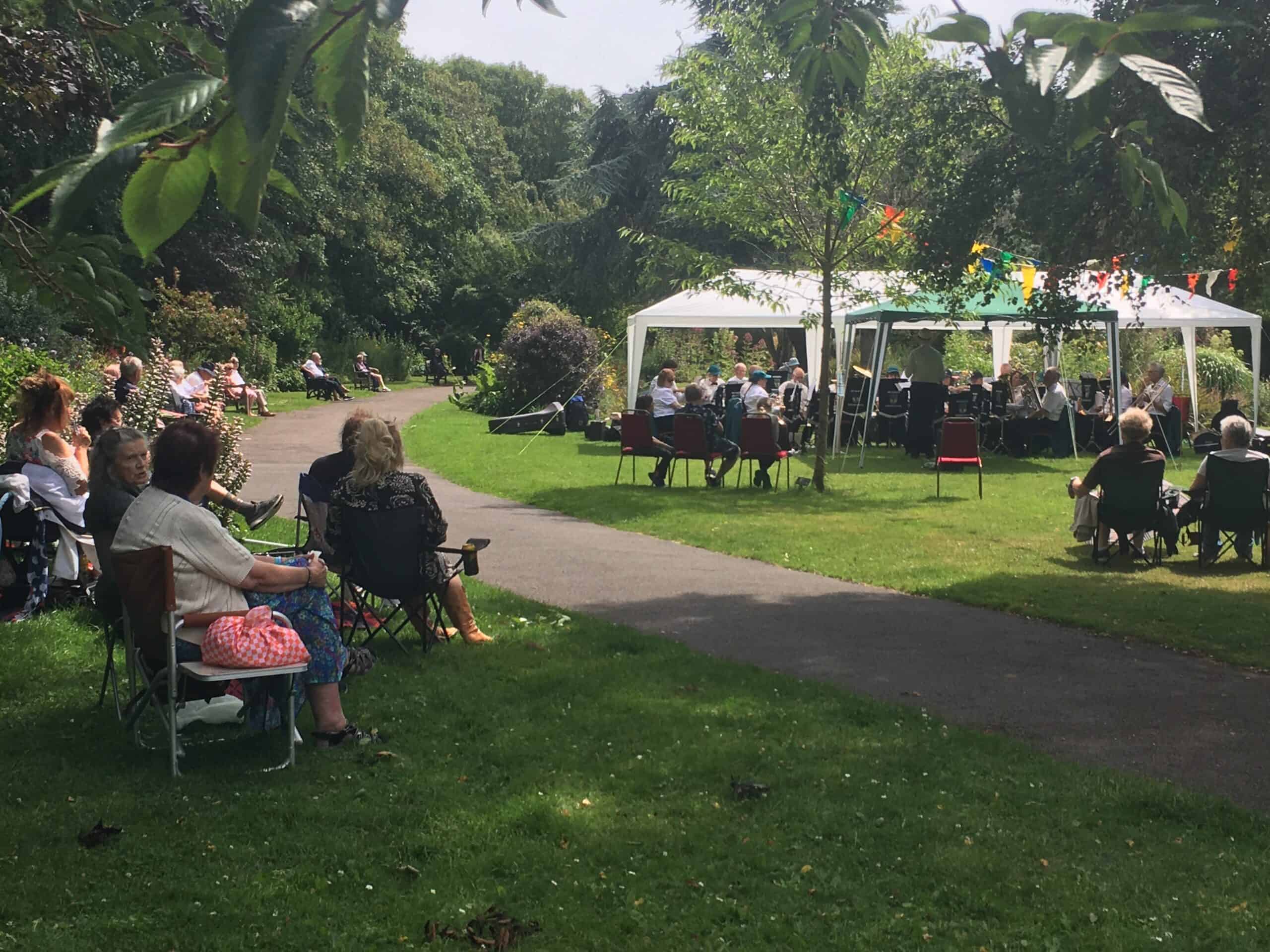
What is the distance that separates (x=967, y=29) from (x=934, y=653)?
5.62 meters

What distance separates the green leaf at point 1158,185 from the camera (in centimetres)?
272

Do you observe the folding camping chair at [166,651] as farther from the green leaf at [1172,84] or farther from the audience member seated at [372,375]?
the audience member seated at [372,375]

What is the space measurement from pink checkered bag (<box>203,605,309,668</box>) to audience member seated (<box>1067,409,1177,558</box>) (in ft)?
23.7

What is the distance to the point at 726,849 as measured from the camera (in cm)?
434

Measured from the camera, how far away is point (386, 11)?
5.60 ft

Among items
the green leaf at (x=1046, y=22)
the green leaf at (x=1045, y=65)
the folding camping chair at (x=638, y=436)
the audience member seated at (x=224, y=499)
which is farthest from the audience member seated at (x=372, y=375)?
the green leaf at (x=1045, y=65)

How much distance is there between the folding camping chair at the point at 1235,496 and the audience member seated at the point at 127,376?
10.4 metres

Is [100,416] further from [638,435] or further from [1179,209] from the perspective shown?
[638,435]

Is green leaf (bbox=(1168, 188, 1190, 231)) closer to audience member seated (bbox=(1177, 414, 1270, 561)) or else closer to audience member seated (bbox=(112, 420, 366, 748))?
audience member seated (bbox=(112, 420, 366, 748))

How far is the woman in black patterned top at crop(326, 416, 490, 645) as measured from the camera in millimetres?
6715

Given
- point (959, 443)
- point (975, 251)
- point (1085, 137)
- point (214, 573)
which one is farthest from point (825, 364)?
point (1085, 137)

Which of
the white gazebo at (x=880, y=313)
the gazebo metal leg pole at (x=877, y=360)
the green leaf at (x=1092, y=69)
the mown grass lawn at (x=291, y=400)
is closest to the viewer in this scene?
the green leaf at (x=1092, y=69)

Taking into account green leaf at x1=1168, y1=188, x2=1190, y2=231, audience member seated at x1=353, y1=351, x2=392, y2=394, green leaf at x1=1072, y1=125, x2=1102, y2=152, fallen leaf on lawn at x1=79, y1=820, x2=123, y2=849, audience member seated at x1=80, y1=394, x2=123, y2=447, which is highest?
audience member seated at x1=353, y1=351, x2=392, y2=394

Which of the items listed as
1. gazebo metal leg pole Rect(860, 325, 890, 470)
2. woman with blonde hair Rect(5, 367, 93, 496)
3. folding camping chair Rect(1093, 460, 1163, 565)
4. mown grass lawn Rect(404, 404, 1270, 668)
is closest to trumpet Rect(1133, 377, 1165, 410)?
mown grass lawn Rect(404, 404, 1270, 668)
